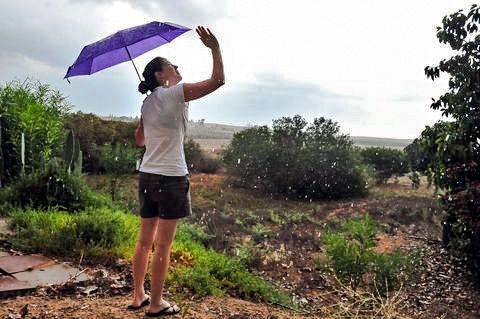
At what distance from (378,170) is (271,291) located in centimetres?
1534

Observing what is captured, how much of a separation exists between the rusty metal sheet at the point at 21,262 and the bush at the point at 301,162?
10.6 meters

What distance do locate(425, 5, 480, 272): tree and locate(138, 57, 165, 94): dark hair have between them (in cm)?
425

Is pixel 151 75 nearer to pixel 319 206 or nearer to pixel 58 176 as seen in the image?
pixel 58 176

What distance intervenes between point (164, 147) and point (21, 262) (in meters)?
2.43

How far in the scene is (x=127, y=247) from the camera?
506 cm

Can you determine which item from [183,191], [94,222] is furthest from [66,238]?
[183,191]

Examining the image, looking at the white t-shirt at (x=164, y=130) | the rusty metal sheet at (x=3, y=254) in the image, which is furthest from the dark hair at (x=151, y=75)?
the rusty metal sheet at (x=3, y=254)

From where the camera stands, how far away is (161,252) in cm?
310

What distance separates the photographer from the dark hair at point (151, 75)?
10.1ft

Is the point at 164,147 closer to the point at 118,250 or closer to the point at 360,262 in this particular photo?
the point at 118,250

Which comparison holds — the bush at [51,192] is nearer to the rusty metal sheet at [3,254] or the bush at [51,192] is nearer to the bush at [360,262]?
the rusty metal sheet at [3,254]

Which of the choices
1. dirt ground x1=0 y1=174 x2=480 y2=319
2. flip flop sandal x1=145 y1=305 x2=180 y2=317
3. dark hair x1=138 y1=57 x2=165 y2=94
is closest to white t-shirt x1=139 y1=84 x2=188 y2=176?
dark hair x1=138 y1=57 x2=165 y2=94

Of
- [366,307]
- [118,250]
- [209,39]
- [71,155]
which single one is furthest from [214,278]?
[71,155]

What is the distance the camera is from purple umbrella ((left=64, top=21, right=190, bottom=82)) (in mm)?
3322
